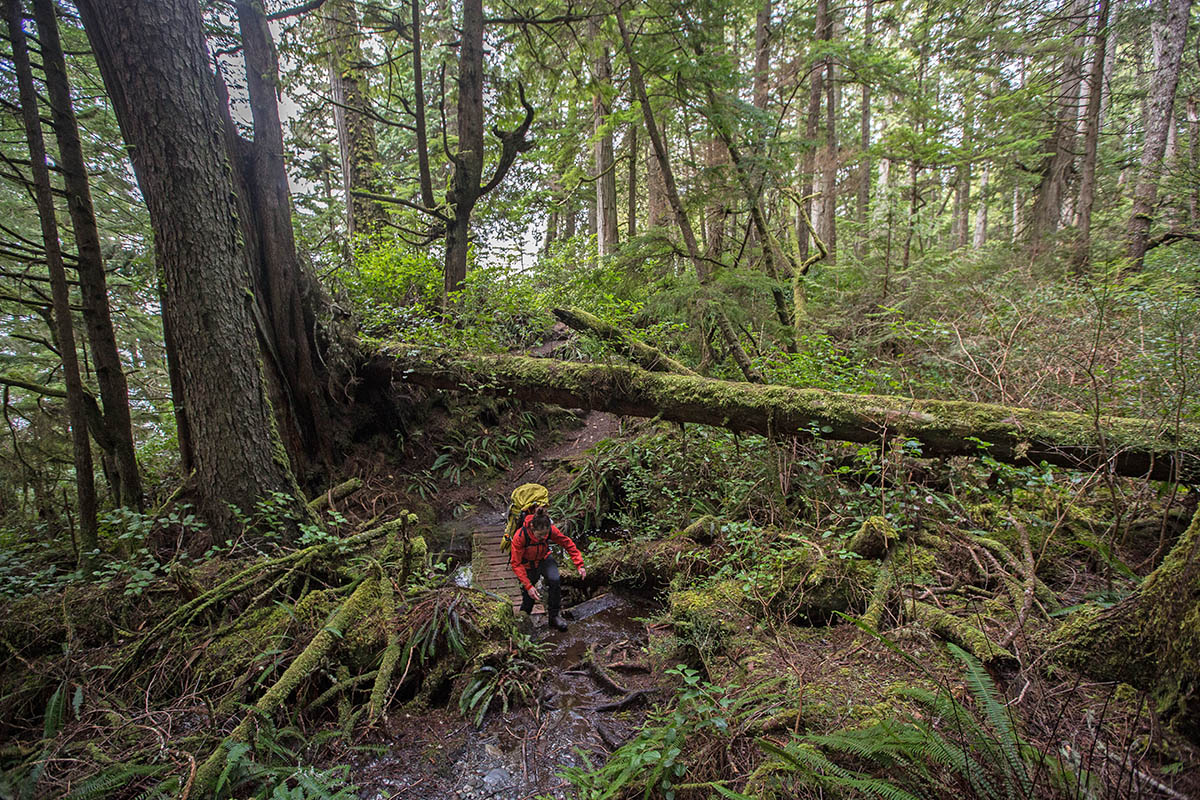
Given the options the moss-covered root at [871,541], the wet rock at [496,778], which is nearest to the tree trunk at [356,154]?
the wet rock at [496,778]

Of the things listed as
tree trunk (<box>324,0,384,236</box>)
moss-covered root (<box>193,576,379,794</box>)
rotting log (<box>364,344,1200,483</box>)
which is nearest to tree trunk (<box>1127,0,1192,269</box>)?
rotting log (<box>364,344,1200,483</box>)

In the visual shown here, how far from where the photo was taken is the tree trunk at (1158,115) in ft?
27.6

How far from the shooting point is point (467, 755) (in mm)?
3279

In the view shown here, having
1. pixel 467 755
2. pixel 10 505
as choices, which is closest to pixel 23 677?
pixel 467 755

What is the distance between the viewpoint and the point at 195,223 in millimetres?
4746

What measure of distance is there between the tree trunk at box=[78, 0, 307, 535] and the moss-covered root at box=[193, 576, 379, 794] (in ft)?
5.12

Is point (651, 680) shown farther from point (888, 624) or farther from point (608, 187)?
point (608, 187)

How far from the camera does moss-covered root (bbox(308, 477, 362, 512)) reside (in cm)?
631

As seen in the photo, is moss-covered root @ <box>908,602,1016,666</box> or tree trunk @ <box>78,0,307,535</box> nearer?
moss-covered root @ <box>908,602,1016,666</box>

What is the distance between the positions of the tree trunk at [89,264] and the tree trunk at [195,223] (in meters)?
0.34

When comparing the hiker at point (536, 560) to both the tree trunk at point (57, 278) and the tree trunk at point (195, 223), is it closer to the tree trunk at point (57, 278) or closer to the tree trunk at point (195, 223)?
the tree trunk at point (195, 223)

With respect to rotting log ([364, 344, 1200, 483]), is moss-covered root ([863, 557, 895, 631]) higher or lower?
lower

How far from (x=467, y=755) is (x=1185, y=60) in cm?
1921

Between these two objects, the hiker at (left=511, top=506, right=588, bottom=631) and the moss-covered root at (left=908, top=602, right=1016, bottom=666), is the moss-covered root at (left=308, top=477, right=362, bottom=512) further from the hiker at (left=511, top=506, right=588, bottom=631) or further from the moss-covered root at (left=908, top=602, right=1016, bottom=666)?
the moss-covered root at (left=908, top=602, right=1016, bottom=666)
